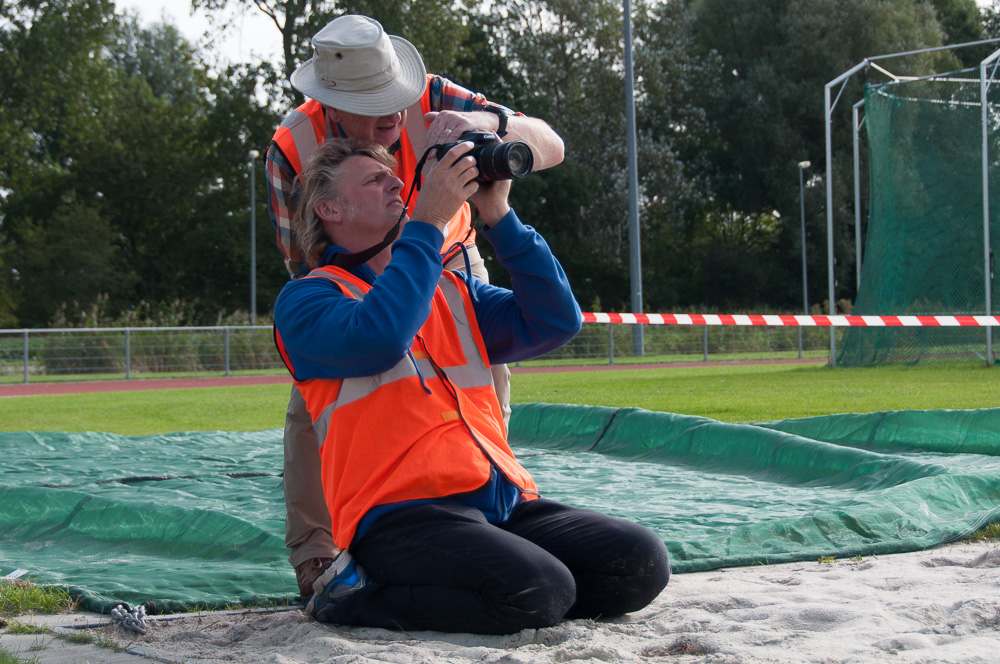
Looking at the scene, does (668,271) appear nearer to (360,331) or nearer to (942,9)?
(942,9)

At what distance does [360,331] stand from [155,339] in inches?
657

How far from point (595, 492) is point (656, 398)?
5227 mm

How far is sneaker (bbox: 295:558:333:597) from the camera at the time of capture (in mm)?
2637

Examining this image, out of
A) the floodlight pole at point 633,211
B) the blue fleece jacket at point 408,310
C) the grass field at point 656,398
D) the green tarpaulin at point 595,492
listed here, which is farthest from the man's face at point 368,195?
the floodlight pole at point 633,211

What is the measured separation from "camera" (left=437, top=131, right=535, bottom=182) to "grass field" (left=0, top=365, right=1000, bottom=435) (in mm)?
4921

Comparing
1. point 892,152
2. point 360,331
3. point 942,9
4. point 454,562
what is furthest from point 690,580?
point 942,9

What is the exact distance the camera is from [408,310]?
7.06 feet

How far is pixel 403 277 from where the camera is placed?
7.15ft

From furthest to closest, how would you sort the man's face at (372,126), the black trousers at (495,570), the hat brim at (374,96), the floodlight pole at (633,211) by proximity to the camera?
1. the floodlight pole at (633,211)
2. the man's face at (372,126)
3. the hat brim at (374,96)
4. the black trousers at (495,570)

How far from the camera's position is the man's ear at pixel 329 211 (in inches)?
94.7

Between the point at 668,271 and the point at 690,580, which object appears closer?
the point at 690,580

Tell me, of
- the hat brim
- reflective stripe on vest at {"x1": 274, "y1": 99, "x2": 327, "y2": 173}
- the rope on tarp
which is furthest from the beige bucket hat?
the rope on tarp

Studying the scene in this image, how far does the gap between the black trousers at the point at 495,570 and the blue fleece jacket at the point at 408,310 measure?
394 mm

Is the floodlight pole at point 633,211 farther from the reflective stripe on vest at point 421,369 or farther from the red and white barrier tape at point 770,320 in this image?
the reflective stripe on vest at point 421,369
